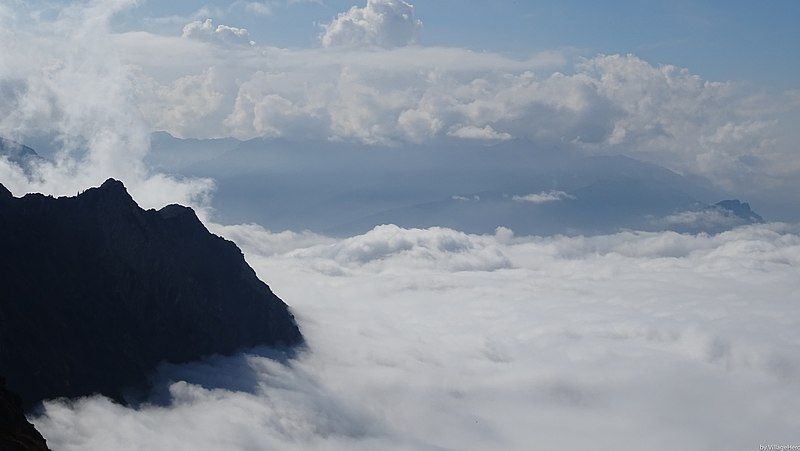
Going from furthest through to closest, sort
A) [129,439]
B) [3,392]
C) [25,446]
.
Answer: [129,439], [3,392], [25,446]

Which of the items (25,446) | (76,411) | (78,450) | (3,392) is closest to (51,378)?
(76,411)

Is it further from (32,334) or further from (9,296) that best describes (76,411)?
(9,296)

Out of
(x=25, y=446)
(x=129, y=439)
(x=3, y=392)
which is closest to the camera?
(x=25, y=446)

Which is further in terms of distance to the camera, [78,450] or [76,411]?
[76,411]

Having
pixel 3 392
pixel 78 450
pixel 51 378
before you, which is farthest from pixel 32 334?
pixel 3 392

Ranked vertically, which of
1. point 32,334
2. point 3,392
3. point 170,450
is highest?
point 32,334

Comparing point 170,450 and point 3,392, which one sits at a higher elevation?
point 3,392

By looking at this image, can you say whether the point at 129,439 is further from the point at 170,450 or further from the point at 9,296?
the point at 9,296
